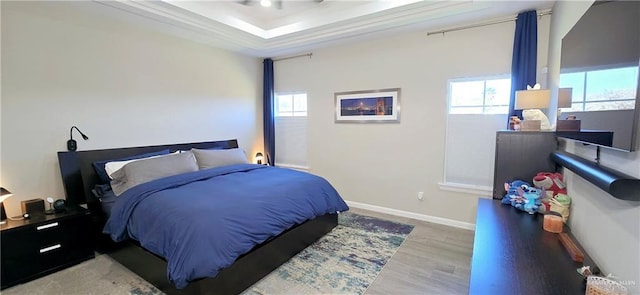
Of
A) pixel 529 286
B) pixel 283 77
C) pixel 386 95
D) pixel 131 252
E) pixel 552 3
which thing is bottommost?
pixel 131 252

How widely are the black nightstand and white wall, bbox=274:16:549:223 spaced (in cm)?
306

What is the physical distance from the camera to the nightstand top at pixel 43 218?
7.80 feet

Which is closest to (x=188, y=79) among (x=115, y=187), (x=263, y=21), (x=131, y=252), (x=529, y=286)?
(x=263, y=21)

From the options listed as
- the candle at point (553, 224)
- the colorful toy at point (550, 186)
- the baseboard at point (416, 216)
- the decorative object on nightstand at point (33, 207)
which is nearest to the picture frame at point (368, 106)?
the baseboard at point (416, 216)

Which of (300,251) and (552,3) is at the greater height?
(552,3)

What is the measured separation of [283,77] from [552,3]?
3662 mm

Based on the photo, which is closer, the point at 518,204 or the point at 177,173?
the point at 518,204

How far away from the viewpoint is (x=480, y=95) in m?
3.44

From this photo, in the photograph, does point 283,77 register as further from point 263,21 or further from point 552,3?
point 552,3

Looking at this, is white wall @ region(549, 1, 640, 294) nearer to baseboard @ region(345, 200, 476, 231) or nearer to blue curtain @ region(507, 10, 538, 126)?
blue curtain @ region(507, 10, 538, 126)

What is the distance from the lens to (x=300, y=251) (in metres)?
2.94

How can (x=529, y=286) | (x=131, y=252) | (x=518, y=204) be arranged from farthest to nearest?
(x=131, y=252) < (x=518, y=204) < (x=529, y=286)

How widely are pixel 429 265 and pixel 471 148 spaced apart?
1.60m

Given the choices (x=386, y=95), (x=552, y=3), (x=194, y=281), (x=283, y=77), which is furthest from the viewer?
(x=283, y=77)
